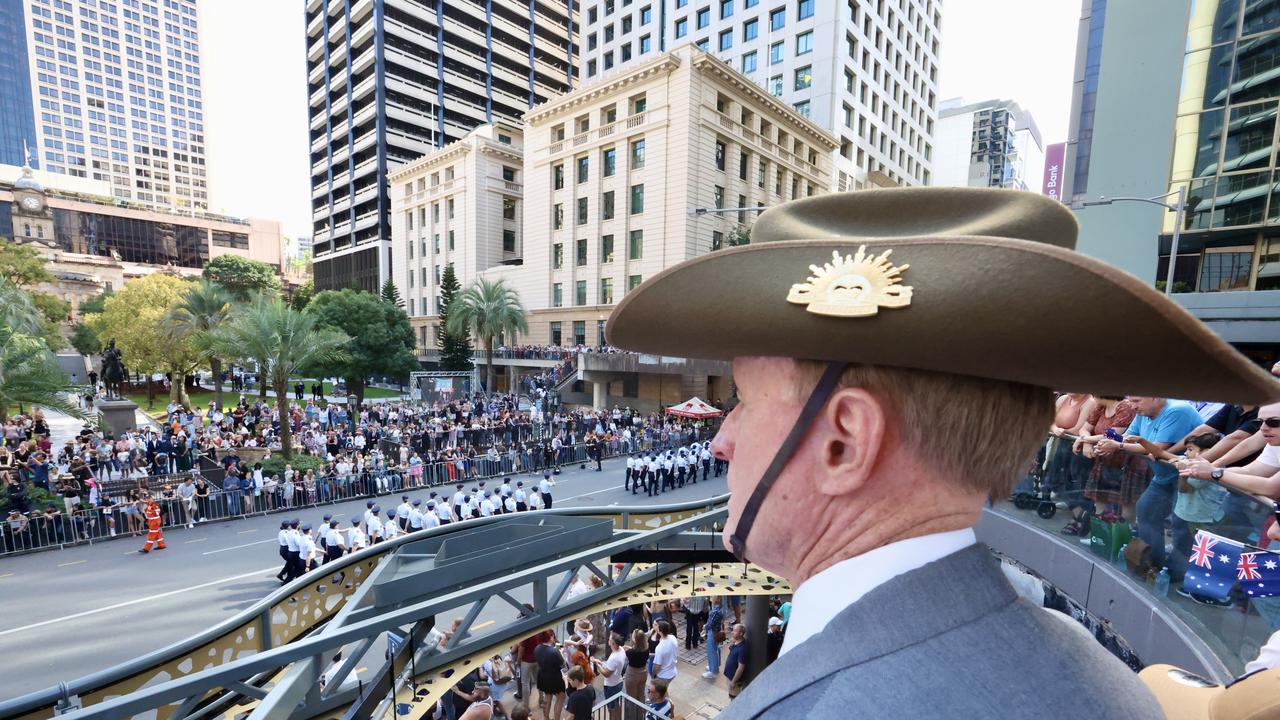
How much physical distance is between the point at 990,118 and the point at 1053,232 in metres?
114

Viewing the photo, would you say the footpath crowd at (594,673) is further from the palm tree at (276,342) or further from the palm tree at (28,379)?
the palm tree at (276,342)

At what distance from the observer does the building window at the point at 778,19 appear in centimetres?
4475

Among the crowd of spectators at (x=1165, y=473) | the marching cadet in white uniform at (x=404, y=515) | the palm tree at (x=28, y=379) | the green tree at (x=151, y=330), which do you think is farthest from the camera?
the green tree at (x=151, y=330)

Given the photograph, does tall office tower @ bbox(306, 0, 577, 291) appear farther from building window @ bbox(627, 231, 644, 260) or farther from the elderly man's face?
the elderly man's face

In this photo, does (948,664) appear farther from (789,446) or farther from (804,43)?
(804,43)

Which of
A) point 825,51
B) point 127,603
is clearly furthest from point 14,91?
point 127,603

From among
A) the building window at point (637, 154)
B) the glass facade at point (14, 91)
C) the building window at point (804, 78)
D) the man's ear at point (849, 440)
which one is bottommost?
the man's ear at point (849, 440)

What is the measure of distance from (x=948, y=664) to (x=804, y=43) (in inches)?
2056

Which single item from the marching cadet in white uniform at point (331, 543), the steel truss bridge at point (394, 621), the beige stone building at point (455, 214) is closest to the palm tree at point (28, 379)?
the marching cadet in white uniform at point (331, 543)

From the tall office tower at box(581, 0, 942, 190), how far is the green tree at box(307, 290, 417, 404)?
3090cm

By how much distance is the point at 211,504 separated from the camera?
15.7 metres

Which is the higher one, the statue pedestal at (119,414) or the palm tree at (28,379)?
the palm tree at (28,379)

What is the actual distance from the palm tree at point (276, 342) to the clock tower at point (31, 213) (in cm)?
8745

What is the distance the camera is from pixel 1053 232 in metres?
1.10
